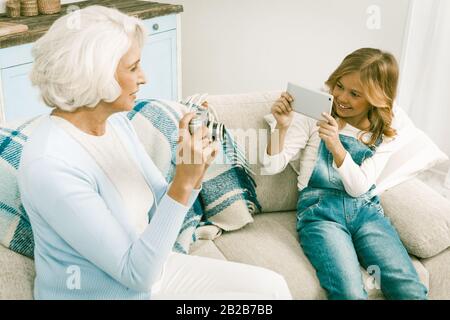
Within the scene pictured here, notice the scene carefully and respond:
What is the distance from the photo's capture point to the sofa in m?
1.61

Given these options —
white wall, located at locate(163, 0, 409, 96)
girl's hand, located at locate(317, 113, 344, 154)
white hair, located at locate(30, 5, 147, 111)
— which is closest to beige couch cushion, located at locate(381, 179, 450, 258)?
girl's hand, located at locate(317, 113, 344, 154)

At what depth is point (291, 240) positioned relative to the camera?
1759 millimetres

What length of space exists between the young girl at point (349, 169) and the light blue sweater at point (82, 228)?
0.63 m

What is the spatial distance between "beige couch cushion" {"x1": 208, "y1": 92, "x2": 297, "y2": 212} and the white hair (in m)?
0.72

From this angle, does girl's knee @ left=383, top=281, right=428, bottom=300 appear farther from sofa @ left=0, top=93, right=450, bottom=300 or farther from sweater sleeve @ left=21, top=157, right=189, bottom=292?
sweater sleeve @ left=21, top=157, right=189, bottom=292

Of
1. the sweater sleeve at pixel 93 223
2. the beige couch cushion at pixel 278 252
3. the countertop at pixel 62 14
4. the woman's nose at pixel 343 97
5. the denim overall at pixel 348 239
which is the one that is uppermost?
the countertop at pixel 62 14

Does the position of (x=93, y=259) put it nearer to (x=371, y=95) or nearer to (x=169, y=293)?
(x=169, y=293)

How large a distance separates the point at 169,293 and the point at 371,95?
907 millimetres

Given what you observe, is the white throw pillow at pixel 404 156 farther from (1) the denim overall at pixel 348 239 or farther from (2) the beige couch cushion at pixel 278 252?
(2) the beige couch cushion at pixel 278 252

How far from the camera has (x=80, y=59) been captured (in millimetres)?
1130

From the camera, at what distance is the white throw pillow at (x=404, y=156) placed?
188 cm

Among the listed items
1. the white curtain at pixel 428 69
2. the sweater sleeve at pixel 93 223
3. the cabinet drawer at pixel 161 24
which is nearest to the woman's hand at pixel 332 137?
the sweater sleeve at pixel 93 223
